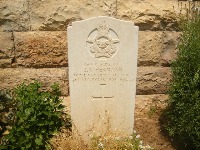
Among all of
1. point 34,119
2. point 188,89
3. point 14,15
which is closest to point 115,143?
point 34,119

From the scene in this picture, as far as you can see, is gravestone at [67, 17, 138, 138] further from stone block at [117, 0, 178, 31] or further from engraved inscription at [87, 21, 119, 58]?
stone block at [117, 0, 178, 31]

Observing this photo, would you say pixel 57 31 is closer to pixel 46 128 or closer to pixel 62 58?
pixel 62 58

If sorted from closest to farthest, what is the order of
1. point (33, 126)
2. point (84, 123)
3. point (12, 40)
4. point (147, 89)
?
point (33, 126) → point (84, 123) → point (12, 40) → point (147, 89)

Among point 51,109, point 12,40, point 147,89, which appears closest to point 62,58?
point 12,40

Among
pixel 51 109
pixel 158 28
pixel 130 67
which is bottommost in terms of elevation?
pixel 51 109

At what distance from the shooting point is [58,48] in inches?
151

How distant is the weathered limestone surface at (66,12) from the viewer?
3713 mm

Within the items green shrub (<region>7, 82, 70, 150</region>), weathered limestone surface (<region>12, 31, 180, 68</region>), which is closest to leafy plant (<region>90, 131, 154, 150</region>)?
green shrub (<region>7, 82, 70, 150</region>)

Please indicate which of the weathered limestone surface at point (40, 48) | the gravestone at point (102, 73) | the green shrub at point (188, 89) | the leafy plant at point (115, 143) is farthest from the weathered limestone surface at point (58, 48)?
the leafy plant at point (115, 143)

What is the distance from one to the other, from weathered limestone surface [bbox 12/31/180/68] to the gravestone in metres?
0.72

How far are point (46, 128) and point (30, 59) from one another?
3.32ft

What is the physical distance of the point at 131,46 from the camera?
3176 mm

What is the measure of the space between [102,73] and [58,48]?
832 millimetres

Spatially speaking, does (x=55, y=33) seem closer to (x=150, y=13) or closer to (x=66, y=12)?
(x=66, y=12)
